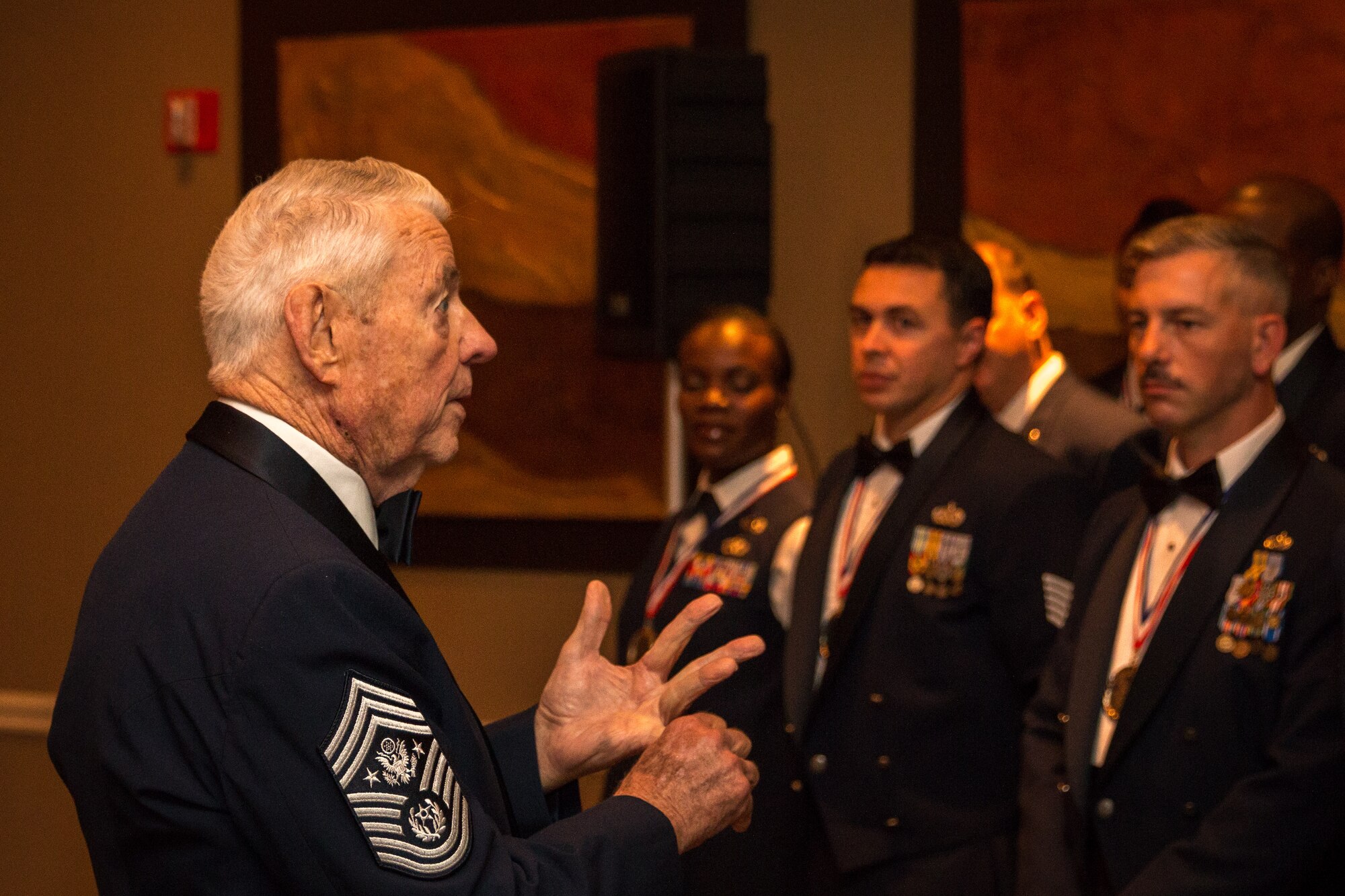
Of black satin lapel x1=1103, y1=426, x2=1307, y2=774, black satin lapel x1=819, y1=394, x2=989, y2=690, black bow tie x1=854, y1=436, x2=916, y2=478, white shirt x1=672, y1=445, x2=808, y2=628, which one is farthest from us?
white shirt x1=672, y1=445, x2=808, y2=628

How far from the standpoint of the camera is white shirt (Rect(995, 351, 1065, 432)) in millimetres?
3561

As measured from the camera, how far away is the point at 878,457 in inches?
123

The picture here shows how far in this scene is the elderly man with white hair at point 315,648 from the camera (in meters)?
1.24

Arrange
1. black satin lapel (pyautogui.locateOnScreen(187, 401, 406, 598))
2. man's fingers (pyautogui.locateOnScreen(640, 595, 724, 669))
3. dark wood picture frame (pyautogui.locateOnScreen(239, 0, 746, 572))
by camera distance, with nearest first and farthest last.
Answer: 1. black satin lapel (pyautogui.locateOnScreen(187, 401, 406, 598))
2. man's fingers (pyautogui.locateOnScreen(640, 595, 724, 669))
3. dark wood picture frame (pyautogui.locateOnScreen(239, 0, 746, 572))

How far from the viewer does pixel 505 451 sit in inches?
197

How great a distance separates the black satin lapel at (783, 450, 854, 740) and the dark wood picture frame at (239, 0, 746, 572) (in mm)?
1697

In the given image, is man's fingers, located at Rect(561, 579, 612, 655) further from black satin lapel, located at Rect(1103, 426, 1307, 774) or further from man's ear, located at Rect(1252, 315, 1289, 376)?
man's ear, located at Rect(1252, 315, 1289, 376)

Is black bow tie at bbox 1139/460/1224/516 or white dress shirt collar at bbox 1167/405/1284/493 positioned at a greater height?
white dress shirt collar at bbox 1167/405/1284/493

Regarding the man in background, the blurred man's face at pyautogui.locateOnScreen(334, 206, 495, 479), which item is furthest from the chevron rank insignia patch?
the man in background

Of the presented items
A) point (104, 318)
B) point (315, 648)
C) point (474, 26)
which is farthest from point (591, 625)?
point (104, 318)

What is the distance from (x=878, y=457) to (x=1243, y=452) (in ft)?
2.65

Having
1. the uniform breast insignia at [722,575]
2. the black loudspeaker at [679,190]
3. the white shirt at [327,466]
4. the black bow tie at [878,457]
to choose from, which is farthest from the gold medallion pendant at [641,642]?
the white shirt at [327,466]

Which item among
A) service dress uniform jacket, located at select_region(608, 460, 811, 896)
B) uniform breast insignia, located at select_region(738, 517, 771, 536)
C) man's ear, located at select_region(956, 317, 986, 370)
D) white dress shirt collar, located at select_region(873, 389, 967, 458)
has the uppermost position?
man's ear, located at select_region(956, 317, 986, 370)

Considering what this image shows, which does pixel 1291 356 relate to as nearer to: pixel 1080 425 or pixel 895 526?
pixel 1080 425
